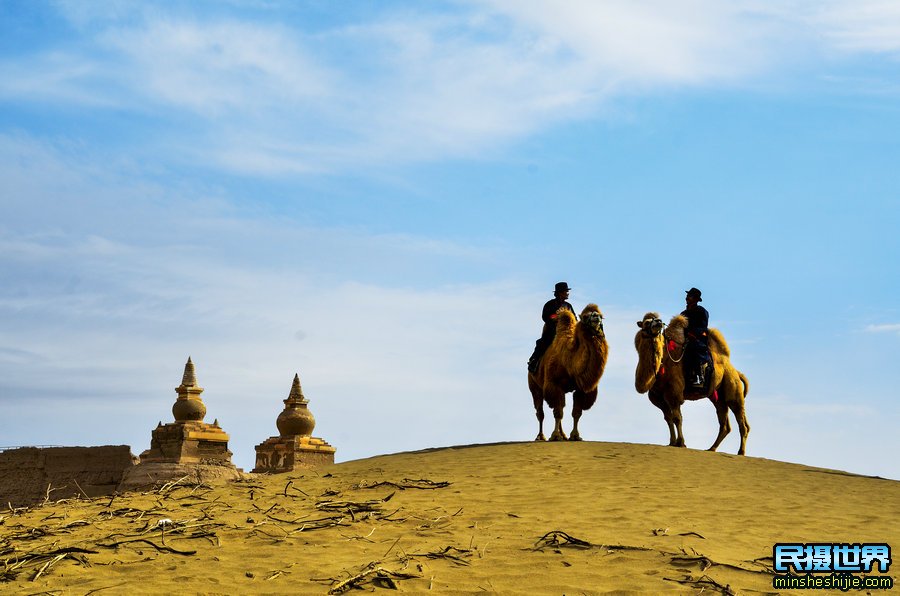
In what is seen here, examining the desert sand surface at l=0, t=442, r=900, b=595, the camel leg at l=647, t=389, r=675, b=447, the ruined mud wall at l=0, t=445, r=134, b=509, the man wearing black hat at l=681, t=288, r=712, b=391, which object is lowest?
the desert sand surface at l=0, t=442, r=900, b=595

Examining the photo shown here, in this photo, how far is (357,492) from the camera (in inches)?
537

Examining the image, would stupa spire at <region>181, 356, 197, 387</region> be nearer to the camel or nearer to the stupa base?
the stupa base

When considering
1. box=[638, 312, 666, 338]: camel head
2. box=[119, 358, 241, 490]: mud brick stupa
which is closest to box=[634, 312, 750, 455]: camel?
box=[638, 312, 666, 338]: camel head

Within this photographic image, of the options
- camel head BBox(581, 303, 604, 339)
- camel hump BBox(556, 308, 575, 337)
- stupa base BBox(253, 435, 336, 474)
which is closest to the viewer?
camel head BBox(581, 303, 604, 339)

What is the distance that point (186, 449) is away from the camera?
30.5 meters

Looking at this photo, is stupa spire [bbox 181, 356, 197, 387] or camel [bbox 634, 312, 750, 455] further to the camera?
stupa spire [bbox 181, 356, 197, 387]

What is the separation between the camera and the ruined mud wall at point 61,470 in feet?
92.9

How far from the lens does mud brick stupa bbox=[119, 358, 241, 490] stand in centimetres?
2798

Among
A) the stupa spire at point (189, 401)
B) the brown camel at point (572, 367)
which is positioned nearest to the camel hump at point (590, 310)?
the brown camel at point (572, 367)

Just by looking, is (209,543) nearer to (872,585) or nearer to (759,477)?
(872,585)

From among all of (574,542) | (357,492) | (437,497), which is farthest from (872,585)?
(357,492)

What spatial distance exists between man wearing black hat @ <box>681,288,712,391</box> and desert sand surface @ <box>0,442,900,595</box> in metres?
1.83

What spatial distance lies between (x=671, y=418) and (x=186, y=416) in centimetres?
1835

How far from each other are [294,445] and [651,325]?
1712cm
